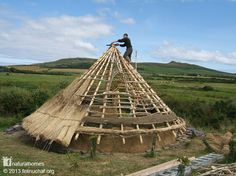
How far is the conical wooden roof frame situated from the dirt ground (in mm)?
435

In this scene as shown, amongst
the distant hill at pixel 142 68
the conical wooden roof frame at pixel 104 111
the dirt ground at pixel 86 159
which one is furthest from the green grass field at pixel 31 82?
the distant hill at pixel 142 68

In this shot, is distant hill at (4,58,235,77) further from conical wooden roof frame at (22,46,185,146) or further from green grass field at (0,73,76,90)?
conical wooden roof frame at (22,46,185,146)

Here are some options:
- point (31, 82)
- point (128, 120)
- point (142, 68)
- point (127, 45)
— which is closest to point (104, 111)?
point (128, 120)

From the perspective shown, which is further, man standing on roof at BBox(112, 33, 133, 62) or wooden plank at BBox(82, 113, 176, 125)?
man standing on roof at BBox(112, 33, 133, 62)

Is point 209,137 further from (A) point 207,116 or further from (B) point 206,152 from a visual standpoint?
(A) point 207,116

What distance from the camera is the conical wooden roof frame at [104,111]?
406 inches

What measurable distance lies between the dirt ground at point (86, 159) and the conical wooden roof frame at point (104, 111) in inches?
17.1

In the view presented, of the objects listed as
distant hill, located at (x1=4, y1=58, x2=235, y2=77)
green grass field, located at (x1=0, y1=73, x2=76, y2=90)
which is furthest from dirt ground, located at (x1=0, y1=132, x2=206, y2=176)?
distant hill, located at (x1=4, y1=58, x2=235, y2=77)

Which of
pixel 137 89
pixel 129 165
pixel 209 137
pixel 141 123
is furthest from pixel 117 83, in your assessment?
pixel 129 165

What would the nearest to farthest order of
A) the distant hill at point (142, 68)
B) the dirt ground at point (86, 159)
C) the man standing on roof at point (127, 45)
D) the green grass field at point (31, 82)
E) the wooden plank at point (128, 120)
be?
1. the dirt ground at point (86, 159)
2. the wooden plank at point (128, 120)
3. the man standing on roof at point (127, 45)
4. the green grass field at point (31, 82)
5. the distant hill at point (142, 68)

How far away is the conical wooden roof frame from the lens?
10312 millimetres

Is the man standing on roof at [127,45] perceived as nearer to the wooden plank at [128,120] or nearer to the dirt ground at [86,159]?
the wooden plank at [128,120]

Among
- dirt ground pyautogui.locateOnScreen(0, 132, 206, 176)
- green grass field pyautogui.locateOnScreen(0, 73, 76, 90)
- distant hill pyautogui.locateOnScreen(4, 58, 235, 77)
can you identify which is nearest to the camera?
dirt ground pyautogui.locateOnScreen(0, 132, 206, 176)

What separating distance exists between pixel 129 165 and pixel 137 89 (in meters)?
3.74
